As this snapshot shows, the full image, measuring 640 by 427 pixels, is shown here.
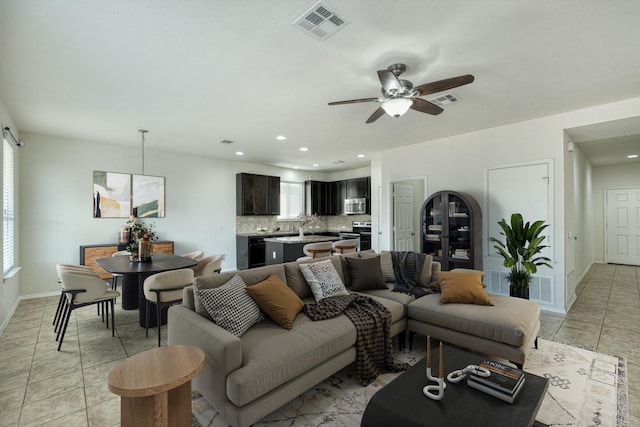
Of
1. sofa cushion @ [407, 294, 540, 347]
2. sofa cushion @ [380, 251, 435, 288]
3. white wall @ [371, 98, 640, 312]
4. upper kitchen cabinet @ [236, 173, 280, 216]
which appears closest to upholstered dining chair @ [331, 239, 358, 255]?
white wall @ [371, 98, 640, 312]

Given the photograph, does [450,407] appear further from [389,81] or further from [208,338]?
[389,81]

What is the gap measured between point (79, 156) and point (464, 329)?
6.59 meters

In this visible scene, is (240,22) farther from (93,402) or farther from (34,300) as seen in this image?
(34,300)

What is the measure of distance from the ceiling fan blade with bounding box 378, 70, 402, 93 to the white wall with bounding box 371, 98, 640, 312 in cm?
294

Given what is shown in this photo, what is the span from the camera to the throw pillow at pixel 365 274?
11.6 ft

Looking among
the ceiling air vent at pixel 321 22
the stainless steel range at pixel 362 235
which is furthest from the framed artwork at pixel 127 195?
the ceiling air vent at pixel 321 22

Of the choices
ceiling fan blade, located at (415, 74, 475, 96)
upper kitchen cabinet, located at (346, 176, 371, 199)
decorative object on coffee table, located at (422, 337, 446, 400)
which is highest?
ceiling fan blade, located at (415, 74, 475, 96)

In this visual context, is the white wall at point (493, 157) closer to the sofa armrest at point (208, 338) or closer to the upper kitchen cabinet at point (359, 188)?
the upper kitchen cabinet at point (359, 188)

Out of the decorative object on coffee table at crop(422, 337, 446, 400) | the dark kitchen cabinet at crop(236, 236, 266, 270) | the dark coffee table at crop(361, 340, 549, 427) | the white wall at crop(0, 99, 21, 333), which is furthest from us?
the dark kitchen cabinet at crop(236, 236, 266, 270)

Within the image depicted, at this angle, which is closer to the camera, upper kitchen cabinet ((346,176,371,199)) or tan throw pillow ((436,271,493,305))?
tan throw pillow ((436,271,493,305))

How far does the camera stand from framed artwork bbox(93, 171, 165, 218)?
18.4ft

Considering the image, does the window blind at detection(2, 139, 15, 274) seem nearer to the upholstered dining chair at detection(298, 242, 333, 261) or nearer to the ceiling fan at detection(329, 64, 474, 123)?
the upholstered dining chair at detection(298, 242, 333, 261)

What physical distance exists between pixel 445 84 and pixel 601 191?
8743mm

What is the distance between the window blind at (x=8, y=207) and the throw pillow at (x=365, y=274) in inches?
181
